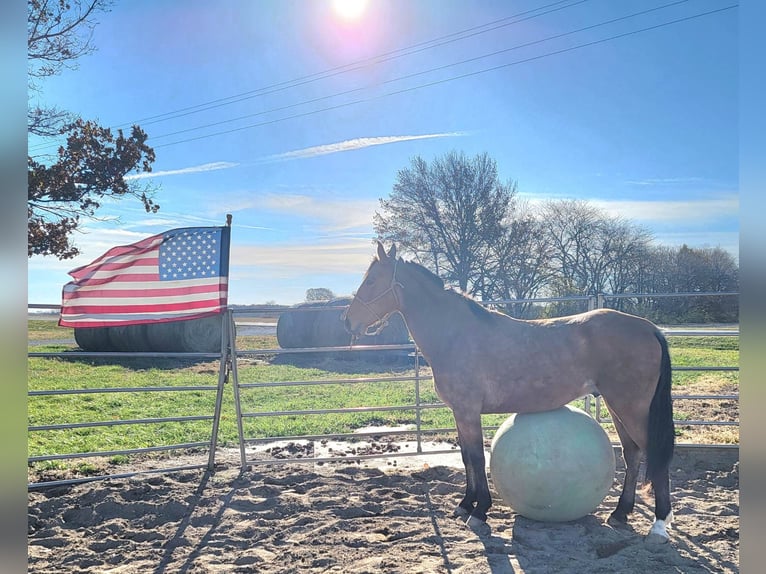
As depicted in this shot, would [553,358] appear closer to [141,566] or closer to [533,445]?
[533,445]

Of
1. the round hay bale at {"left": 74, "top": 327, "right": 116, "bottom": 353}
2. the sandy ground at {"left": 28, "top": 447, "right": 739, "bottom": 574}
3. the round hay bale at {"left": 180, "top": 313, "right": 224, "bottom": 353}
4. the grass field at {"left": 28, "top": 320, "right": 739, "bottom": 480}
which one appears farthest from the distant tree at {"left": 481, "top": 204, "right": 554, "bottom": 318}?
the sandy ground at {"left": 28, "top": 447, "right": 739, "bottom": 574}

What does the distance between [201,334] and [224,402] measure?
21.7ft

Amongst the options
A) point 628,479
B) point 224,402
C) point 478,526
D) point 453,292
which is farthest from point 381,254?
point 224,402

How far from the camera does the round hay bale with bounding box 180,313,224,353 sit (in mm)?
15415

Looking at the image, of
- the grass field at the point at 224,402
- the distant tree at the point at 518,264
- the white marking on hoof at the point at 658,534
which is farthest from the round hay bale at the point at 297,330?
the white marking on hoof at the point at 658,534

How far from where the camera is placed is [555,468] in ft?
12.4

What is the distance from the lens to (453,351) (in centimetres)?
440

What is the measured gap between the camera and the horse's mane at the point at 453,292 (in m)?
4.52

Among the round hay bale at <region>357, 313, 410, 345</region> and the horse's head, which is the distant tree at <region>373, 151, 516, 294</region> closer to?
the round hay bale at <region>357, 313, 410, 345</region>

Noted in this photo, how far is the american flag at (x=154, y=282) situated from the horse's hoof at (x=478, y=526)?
3.08m

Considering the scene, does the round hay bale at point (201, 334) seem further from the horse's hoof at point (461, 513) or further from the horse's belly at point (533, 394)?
the horse's belly at point (533, 394)

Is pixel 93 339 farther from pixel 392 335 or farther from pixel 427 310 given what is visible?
pixel 427 310
